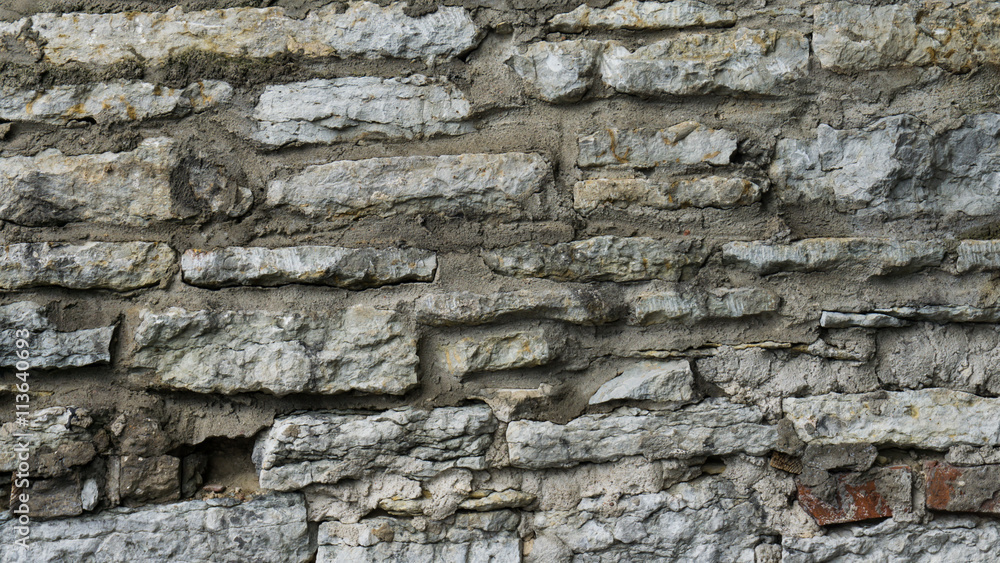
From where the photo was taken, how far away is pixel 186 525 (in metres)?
1.34

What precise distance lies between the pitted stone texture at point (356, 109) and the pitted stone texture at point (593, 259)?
33 cm

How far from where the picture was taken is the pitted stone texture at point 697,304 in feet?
4.54

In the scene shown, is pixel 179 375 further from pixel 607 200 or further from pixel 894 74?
pixel 894 74

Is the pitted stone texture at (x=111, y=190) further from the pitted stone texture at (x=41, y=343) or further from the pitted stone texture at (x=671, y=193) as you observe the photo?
the pitted stone texture at (x=671, y=193)

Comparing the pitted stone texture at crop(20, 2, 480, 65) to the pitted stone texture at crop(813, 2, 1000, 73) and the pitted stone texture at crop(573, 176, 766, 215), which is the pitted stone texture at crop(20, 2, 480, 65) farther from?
the pitted stone texture at crop(813, 2, 1000, 73)

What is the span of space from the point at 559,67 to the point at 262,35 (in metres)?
0.65

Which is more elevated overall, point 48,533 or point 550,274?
point 550,274

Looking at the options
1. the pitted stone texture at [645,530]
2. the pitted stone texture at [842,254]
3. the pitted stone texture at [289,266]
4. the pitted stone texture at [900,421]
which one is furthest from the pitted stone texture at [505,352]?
the pitted stone texture at [900,421]

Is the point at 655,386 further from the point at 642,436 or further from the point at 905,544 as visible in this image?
the point at 905,544

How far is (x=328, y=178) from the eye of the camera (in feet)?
4.56

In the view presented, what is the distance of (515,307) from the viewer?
1356 millimetres

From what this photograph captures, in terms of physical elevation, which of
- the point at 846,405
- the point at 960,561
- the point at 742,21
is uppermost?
the point at 742,21

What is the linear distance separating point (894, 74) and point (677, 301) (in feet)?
2.27

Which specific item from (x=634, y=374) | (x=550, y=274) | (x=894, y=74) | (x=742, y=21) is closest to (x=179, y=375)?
(x=550, y=274)
